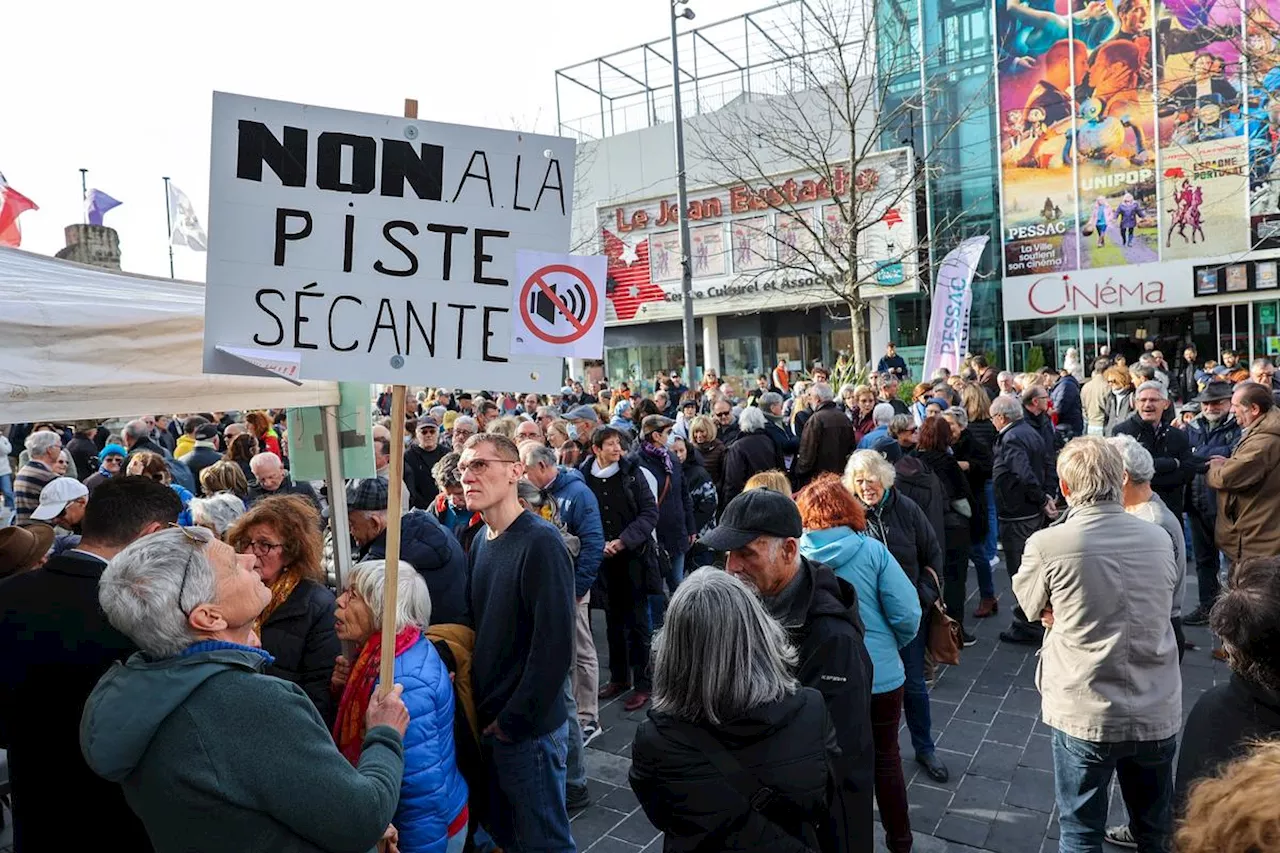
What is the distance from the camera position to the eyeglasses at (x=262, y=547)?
323 cm

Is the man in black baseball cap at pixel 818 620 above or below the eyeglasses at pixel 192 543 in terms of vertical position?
below

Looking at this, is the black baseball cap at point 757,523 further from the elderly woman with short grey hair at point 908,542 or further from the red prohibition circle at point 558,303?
the elderly woman with short grey hair at point 908,542

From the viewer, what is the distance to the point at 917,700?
445 cm

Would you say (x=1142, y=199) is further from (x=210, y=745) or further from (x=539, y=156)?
(x=210, y=745)

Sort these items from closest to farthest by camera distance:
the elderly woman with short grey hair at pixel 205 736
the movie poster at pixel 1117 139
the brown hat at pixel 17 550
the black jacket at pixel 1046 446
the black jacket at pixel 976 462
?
the elderly woman with short grey hair at pixel 205 736 → the brown hat at pixel 17 550 → the black jacket at pixel 1046 446 → the black jacket at pixel 976 462 → the movie poster at pixel 1117 139

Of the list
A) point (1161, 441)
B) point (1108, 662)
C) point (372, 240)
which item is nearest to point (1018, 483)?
point (1161, 441)

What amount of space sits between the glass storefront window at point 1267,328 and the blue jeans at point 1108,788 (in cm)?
2357

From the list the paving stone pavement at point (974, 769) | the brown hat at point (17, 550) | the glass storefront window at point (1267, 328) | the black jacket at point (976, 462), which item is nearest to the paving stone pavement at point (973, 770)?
the paving stone pavement at point (974, 769)

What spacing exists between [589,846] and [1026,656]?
12.3 feet

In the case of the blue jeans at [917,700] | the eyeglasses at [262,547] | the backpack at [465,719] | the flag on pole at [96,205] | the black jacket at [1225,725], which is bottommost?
the blue jeans at [917,700]

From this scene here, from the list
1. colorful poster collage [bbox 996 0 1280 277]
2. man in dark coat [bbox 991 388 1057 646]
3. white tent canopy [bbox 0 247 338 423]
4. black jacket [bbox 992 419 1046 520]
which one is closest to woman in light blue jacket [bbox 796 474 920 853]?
white tent canopy [bbox 0 247 338 423]

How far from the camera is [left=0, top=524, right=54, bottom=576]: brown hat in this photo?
377 cm

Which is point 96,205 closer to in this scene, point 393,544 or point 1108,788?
point 393,544

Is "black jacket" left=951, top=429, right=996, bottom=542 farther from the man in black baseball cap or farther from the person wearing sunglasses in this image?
the person wearing sunglasses
